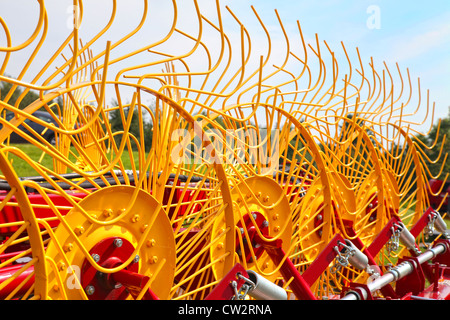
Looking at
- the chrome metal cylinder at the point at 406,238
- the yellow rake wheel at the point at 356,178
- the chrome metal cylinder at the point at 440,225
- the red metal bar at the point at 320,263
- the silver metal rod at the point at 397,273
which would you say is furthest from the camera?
the chrome metal cylinder at the point at 440,225

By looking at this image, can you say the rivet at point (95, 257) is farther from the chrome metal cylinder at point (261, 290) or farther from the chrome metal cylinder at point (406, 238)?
the chrome metal cylinder at point (406, 238)

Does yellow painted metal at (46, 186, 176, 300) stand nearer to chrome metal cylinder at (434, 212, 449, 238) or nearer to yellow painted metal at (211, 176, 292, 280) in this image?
yellow painted metal at (211, 176, 292, 280)

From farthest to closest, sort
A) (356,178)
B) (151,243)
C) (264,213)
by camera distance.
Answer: (356,178) < (264,213) < (151,243)

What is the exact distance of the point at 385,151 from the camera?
3564mm

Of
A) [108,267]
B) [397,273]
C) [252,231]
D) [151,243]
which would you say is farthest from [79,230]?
[397,273]

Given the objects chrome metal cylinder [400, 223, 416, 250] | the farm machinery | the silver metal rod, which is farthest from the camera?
chrome metal cylinder [400, 223, 416, 250]

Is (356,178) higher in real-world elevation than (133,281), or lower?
higher

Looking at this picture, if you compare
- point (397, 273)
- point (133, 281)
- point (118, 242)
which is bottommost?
point (397, 273)

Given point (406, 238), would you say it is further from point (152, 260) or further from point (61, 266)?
point (61, 266)

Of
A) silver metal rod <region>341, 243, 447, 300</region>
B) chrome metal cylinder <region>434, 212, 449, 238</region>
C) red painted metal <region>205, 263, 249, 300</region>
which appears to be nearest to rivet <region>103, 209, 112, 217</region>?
red painted metal <region>205, 263, 249, 300</region>

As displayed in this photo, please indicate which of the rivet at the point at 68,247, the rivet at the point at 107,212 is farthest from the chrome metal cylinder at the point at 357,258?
the rivet at the point at 68,247

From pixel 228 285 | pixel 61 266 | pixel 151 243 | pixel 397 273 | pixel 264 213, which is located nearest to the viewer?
pixel 61 266

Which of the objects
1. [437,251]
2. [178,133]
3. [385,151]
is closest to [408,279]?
[437,251]
